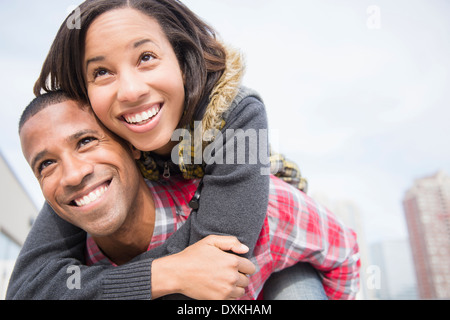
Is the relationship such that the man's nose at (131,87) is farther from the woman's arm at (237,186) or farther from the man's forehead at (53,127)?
the woman's arm at (237,186)

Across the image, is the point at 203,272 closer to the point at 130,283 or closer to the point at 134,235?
the point at 130,283

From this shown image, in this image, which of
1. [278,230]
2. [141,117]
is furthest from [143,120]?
[278,230]

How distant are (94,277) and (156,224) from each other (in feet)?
1.14

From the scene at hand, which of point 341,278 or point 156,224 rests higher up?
point 156,224

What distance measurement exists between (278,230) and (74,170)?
0.94m

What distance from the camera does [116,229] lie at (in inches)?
52.2

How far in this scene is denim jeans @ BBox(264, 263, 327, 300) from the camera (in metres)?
1.72

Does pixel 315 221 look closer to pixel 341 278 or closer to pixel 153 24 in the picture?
pixel 341 278

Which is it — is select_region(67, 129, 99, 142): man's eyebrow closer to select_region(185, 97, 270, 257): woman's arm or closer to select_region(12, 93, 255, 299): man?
select_region(12, 93, 255, 299): man

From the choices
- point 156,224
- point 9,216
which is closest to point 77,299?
point 156,224

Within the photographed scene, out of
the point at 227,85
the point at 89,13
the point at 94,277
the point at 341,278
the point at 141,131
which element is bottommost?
the point at 341,278

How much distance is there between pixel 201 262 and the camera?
1.21 metres

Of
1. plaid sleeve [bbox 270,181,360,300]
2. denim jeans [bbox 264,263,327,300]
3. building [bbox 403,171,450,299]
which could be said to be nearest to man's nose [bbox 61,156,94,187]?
plaid sleeve [bbox 270,181,360,300]

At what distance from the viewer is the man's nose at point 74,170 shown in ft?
4.12
